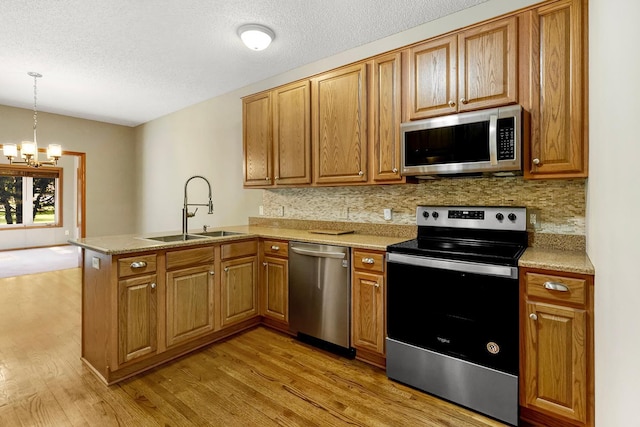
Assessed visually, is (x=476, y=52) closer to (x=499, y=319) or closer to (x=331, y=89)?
(x=331, y=89)

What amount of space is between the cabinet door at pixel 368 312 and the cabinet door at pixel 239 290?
1.11 metres

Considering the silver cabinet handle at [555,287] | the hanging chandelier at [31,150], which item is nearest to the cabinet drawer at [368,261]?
the silver cabinet handle at [555,287]

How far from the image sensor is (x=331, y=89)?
2.90 m

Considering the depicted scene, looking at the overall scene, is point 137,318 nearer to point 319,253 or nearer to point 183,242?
point 183,242

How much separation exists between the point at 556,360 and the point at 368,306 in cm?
113

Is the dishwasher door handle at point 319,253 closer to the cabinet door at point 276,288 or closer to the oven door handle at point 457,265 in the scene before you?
the cabinet door at point 276,288

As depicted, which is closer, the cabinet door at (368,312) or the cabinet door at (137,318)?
the cabinet door at (137,318)

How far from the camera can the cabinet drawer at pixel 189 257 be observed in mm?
2461

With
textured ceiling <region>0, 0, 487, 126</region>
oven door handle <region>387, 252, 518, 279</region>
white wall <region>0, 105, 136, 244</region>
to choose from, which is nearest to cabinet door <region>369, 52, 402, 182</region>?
textured ceiling <region>0, 0, 487, 126</region>

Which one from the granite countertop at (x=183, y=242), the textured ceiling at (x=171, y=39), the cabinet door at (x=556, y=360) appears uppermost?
the textured ceiling at (x=171, y=39)

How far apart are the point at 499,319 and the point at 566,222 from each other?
0.85 m

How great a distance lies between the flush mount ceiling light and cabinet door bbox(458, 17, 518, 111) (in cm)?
157

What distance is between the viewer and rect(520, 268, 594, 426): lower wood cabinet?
157 cm

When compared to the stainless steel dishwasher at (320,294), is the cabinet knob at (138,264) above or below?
above
